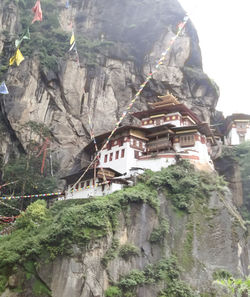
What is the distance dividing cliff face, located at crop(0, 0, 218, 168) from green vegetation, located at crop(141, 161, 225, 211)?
50.3ft

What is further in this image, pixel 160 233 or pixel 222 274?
pixel 160 233

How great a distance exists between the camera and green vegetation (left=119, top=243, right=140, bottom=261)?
77.0ft

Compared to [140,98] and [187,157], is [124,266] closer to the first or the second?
[187,157]

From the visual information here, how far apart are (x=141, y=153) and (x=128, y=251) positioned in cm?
1362

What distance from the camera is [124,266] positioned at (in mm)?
23203

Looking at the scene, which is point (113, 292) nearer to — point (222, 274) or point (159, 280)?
point (159, 280)

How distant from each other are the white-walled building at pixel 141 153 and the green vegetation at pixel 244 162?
275 inches

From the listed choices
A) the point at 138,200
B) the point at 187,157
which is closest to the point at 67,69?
the point at 187,157

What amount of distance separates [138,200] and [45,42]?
3034 cm

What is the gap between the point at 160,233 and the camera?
25641 millimetres

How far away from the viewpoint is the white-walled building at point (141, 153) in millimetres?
32406

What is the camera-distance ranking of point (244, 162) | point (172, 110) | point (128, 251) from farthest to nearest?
point (244, 162)
point (172, 110)
point (128, 251)

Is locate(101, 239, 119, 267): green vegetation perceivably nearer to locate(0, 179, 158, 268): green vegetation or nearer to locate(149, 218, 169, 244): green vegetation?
locate(0, 179, 158, 268): green vegetation

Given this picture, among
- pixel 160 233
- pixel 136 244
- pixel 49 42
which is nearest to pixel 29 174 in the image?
pixel 136 244
